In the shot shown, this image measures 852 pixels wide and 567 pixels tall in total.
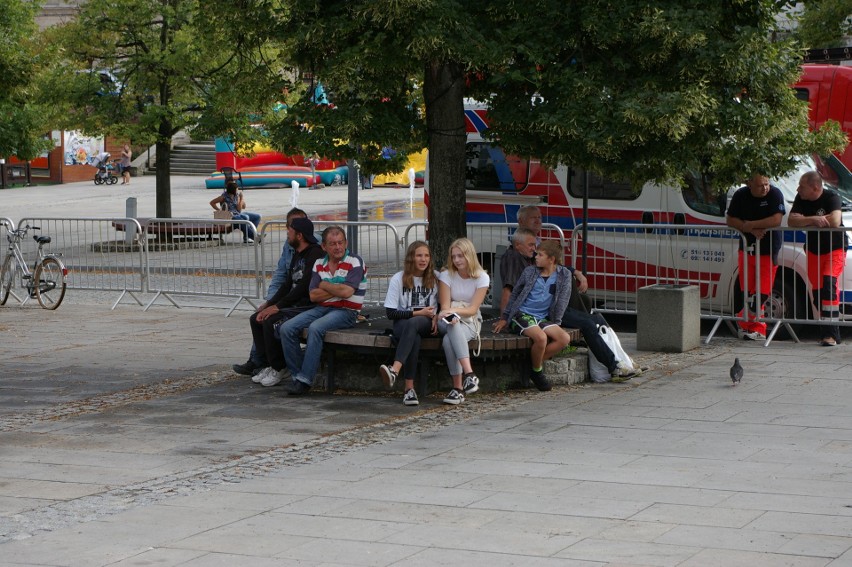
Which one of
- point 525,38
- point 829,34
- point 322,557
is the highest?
point 829,34

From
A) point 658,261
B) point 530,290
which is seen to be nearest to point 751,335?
point 658,261

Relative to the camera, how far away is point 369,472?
25.9 feet

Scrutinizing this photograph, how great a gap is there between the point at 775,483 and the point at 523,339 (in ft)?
11.0

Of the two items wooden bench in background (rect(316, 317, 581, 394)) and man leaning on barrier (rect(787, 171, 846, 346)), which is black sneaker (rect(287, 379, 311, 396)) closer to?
wooden bench in background (rect(316, 317, 581, 394))

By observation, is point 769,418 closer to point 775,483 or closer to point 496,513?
point 775,483

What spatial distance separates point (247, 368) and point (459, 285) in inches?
84.3

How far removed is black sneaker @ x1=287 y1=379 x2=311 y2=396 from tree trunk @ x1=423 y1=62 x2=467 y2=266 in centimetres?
165

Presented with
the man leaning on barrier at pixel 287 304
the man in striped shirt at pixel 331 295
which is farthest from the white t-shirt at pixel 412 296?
the man leaning on barrier at pixel 287 304

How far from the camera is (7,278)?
17.7 metres

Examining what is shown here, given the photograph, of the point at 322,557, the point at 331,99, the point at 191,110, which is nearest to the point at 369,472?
the point at 322,557

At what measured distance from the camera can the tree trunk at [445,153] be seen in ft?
36.1

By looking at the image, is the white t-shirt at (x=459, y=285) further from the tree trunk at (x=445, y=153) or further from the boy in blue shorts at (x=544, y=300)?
the tree trunk at (x=445, y=153)

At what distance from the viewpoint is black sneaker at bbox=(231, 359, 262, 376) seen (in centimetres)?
1145

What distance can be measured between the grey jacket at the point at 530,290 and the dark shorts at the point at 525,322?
0.05 metres
